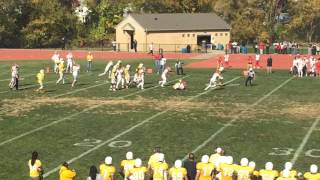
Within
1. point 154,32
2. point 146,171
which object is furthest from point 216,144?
point 154,32

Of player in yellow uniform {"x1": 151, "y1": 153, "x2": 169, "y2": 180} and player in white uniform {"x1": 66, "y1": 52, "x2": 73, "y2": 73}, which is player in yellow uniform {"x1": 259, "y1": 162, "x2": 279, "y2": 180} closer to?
player in yellow uniform {"x1": 151, "y1": 153, "x2": 169, "y2": 180}

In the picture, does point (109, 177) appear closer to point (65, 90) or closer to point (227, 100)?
point (227, 100)

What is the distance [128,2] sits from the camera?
277 ft

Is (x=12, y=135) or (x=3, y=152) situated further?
(x=12, y=135)

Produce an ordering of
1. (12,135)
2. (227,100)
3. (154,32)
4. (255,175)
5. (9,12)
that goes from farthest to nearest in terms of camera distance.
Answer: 1. (9,12)
2. (154,32)
3. (227,100)
4. (12,135)
5. (255,175)

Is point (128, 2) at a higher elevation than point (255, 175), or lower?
higher

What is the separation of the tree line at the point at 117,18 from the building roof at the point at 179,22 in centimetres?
1076

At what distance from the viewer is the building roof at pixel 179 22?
6341 centimetres

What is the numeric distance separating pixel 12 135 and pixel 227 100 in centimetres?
1124

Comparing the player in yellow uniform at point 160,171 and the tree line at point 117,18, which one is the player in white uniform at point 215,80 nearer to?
the player in yellow uniform at point 160,171

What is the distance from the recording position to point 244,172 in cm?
1264

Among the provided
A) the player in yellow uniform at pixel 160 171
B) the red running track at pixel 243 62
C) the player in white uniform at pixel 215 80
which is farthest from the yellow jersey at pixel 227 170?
the red running track at pixel 243 62

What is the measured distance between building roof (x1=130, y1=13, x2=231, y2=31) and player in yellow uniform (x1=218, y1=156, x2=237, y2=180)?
50069 millimetres

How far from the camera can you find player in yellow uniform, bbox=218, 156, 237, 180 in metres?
12.8
